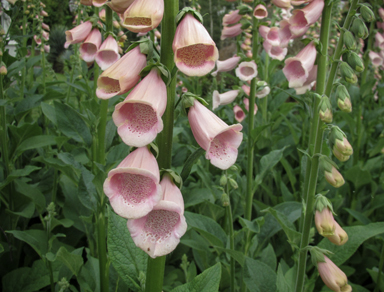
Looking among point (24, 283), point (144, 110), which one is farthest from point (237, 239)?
point (144, 110)

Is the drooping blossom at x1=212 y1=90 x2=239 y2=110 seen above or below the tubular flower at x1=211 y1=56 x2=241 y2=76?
below

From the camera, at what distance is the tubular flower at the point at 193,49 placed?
83 centimetres

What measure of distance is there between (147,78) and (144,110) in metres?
0.09

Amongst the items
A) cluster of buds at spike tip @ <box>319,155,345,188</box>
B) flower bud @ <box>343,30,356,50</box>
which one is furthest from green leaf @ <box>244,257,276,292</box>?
flower bud @ <box>343,30,356,50</box>

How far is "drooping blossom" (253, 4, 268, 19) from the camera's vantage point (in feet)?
7.41

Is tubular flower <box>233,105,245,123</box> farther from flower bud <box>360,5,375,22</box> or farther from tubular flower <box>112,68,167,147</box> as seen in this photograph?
tubular flower <box>112,68,167,147</box>

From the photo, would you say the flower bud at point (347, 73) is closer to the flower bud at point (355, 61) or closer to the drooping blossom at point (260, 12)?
the flower bud at point (355, 61)

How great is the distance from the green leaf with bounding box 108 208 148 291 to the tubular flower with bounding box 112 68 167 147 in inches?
15.0

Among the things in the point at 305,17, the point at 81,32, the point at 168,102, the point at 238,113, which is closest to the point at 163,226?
the point at 168,102

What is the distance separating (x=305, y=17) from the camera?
155 centimetres

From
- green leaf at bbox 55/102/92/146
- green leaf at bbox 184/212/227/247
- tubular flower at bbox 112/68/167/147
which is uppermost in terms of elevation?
tubular flower at bbox 112/68/167/147

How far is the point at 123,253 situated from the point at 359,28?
1.31m

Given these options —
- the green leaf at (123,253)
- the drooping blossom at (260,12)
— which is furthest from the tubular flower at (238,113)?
the green leaf at (123,253)

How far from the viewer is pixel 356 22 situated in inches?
54.6
